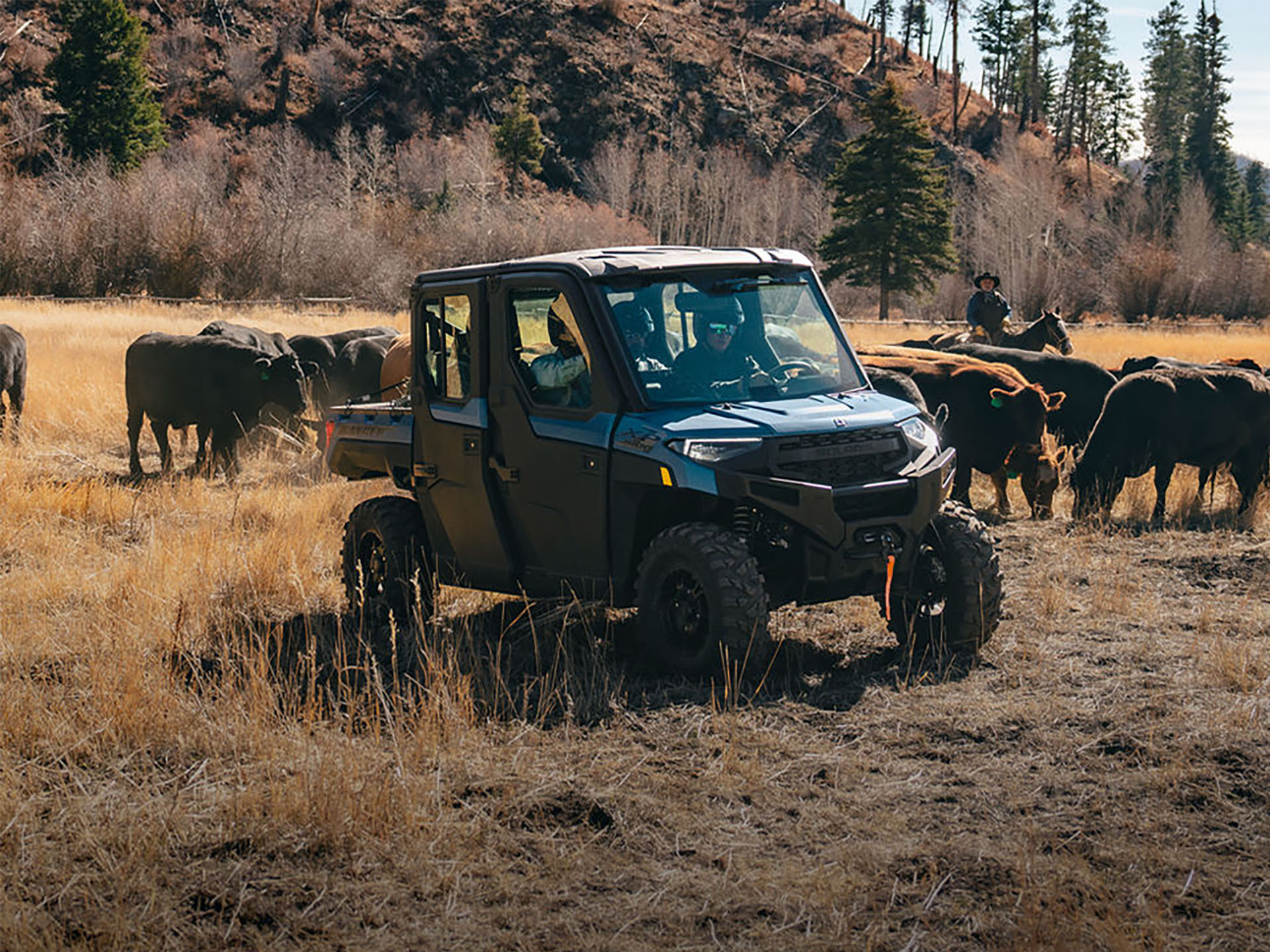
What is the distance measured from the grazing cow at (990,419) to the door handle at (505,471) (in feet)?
20.5

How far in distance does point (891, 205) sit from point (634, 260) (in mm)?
50992

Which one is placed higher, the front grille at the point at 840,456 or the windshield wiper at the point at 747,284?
the windshield wiper at the point at 747,284

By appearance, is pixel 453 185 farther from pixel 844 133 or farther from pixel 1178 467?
pixel 1178 467

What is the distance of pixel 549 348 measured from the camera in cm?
766

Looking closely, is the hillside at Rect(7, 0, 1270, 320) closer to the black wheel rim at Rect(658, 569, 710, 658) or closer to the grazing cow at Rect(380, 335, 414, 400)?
the grazing cow at Rect(380, 335, 414, 400)

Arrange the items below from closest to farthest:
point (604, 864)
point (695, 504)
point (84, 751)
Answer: point (604, 864)
point (84, 751)
point (695, 504)

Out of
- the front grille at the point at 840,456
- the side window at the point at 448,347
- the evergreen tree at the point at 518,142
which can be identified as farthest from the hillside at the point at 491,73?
the front grille at the point at 840,456

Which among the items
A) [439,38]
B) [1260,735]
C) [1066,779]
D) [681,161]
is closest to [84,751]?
[1066,779]

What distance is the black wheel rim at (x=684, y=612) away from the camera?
694 centimetres

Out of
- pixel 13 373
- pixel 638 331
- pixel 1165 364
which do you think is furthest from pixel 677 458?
pixel 13 373

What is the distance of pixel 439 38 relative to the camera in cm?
9650

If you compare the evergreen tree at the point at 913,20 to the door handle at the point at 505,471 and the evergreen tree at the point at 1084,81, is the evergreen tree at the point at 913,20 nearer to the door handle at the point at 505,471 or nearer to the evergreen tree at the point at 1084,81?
the evergreen tree at the point at 1084,81

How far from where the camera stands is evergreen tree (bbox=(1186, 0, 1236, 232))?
100 metres

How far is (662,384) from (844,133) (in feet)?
326
